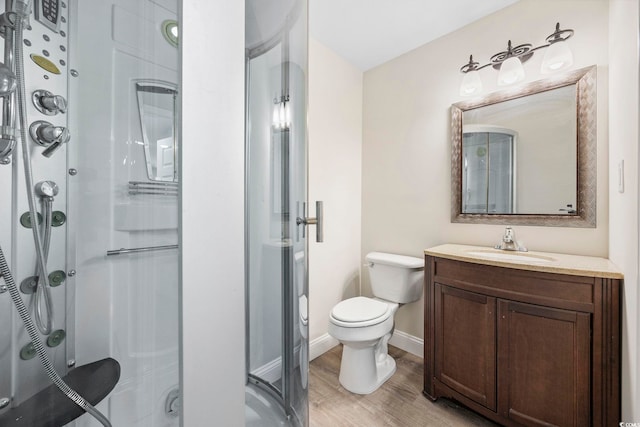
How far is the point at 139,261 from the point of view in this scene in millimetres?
583

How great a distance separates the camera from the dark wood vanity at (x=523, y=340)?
3.62ft

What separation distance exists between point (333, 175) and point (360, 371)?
141 cm

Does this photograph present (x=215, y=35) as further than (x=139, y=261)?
No

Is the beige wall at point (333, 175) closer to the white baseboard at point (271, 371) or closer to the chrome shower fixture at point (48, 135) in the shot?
the white baseboard at point (271, 371)

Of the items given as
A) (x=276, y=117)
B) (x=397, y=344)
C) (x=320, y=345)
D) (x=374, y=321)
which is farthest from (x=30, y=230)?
(x=397, y=344)

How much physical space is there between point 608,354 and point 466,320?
20.8 inches

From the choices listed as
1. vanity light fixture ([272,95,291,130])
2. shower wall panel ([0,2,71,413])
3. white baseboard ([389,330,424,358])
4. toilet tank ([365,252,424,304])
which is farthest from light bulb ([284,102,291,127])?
white baseboard ([389,330,424,358])

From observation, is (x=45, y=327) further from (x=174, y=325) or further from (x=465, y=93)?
(x=465, y=93)

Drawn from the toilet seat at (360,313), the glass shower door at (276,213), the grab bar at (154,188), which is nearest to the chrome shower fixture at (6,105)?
the grab bar at (154,188)

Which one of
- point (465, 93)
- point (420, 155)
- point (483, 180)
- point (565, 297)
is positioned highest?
point (465, 93)

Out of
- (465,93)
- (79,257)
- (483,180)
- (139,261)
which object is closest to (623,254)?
(483,180)

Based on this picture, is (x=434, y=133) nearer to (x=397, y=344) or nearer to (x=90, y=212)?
(x=397, y=344)

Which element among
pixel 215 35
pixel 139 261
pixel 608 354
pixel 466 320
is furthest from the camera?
pixel 466 320

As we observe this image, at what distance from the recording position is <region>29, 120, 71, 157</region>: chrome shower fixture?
A: 1.94 ft
